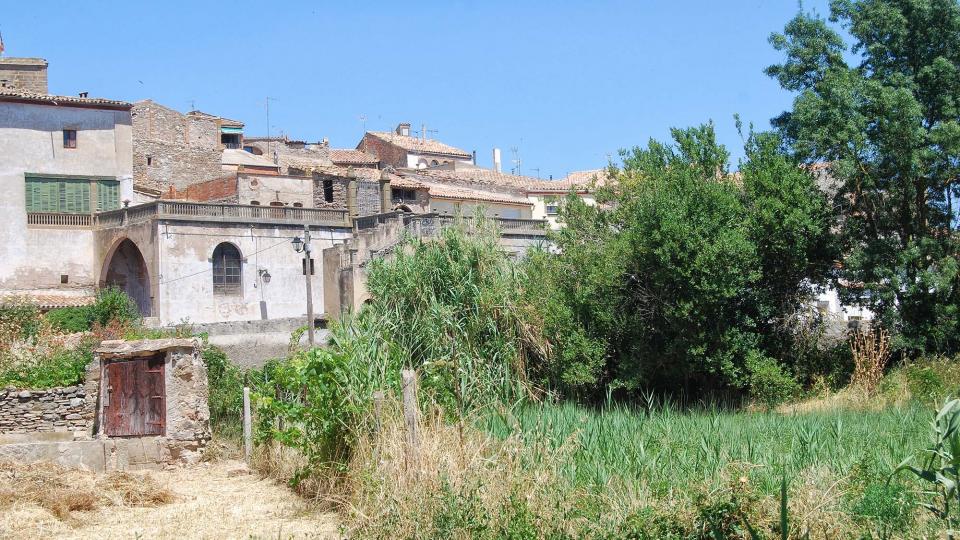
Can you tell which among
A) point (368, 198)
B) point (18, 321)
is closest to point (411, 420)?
point (18, 321)

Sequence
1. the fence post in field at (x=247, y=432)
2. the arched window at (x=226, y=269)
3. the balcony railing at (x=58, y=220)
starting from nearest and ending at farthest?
1. the fence post in field at (x=247, y=432)
2. the arched window at (x=226, y=269)
3. the balcony railing at (x=58, y=220)

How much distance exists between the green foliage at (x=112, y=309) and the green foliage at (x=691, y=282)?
17.6m

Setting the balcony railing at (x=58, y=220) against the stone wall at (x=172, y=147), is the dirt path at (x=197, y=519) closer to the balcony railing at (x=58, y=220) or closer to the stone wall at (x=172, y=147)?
the balcony railing at (x=58, y=220)

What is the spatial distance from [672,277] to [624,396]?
95.4 inches

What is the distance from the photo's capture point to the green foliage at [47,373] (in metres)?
18.7

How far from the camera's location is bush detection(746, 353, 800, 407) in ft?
55.4

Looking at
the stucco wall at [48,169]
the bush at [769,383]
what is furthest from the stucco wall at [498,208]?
the bush at [769,383]

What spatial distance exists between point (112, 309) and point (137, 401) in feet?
59.3

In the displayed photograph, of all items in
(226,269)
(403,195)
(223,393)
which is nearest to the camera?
(223,393)

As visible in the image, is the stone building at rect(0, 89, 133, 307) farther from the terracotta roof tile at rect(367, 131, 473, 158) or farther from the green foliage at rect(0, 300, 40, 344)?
the terracotta roof tile at rect(367, 131, 473, 158)

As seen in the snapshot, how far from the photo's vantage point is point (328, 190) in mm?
43812

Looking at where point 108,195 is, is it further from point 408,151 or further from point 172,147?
point 408,151

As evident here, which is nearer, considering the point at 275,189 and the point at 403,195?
the point at 275,189

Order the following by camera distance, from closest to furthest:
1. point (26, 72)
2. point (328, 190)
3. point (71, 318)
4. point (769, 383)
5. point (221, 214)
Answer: point (769, 383)
point (71, 318)
point (221, 214)
point (26, 72)
point (328, 190)
